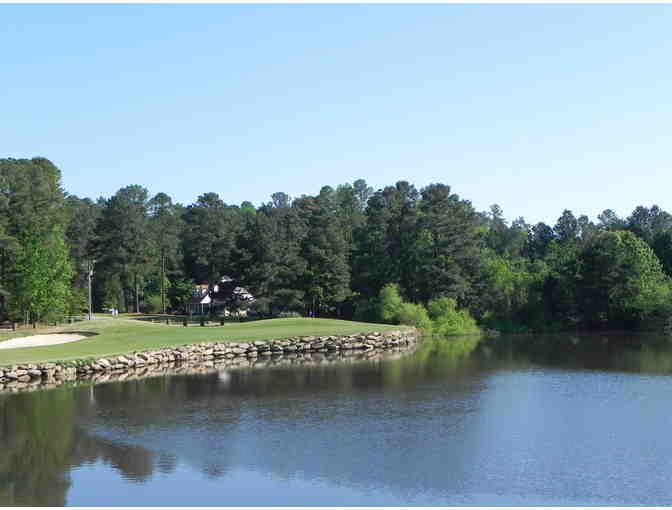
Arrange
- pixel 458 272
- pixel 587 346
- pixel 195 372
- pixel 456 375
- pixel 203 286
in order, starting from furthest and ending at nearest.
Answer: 1. pixel 203 286
2. pixel 458 272
3. pixel 587 346
4. pixel 195 372
5. pixel 456 375

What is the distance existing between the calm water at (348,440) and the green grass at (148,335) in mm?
7487

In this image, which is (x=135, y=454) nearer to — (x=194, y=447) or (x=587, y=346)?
(x=194, y=447)

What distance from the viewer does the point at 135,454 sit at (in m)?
22.1

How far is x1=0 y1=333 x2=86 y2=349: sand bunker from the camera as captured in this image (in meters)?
48.1

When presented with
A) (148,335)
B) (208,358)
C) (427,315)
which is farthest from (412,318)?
(148,335)

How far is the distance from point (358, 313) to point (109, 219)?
32.9 meters

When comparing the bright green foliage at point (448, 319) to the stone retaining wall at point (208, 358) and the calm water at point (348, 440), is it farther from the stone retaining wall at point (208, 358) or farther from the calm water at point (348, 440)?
the calm water at point (348, 440)

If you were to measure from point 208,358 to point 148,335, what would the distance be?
224 inches

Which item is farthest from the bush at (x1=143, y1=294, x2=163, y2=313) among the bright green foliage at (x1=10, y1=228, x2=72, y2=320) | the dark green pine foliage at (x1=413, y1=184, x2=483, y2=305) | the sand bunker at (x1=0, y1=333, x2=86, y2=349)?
the sand bunker at (x1=0, y1=333, x2=86, y2=349)

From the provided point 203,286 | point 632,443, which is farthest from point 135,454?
point 203,286

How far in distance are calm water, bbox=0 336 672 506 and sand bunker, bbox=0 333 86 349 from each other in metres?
13.7

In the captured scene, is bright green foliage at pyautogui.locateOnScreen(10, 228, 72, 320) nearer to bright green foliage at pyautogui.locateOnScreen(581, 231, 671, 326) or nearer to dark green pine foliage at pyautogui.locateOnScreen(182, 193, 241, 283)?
dark green pine foliage at pyautogui.locateOnScreen(182, 193, 241, 283)

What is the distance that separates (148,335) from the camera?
174 feet

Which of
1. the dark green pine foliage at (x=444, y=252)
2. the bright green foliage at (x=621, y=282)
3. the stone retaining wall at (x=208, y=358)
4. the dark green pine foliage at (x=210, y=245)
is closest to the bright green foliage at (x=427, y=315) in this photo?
the dark green pine foliage at (x=444, y=252)
